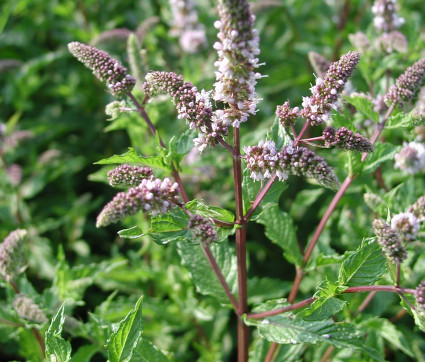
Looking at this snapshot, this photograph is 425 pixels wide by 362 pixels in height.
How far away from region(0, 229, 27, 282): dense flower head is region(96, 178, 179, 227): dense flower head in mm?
790

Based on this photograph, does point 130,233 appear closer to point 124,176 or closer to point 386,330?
point 124,176

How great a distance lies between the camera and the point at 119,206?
4.50ft

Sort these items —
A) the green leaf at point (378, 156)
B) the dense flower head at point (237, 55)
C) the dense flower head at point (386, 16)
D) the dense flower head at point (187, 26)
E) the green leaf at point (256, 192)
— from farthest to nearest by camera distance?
the dense flower head at point (187, 26) < the dense flower head at point (386, 16) < the green leaf at point (378, 156) < the green leaf at point (256, 192) < the dense flower head at point (237, 55)

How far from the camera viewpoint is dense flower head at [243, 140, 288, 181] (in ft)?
4.91

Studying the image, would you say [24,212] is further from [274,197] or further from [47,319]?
[274,197]

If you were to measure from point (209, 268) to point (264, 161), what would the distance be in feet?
2.78

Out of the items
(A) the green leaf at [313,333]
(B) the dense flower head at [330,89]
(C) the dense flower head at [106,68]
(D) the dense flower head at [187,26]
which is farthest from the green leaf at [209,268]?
(D) the dense flower head at [187,26]

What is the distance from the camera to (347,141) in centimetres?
150

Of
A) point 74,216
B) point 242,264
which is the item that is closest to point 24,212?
point 74,216

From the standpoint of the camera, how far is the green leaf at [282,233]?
7.02ft

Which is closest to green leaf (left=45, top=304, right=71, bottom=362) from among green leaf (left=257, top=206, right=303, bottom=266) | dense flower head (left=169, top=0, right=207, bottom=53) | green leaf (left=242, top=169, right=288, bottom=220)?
green leaf (left=242, top=169, right=288, bottom=220)

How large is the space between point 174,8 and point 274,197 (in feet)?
8.30

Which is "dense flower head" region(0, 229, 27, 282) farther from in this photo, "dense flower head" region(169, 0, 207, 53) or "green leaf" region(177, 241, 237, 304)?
"dense flower head" region(169, 0, 207, 53)

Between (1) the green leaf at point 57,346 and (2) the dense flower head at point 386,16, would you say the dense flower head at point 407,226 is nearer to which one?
(1) the green leaf at point 57,346
